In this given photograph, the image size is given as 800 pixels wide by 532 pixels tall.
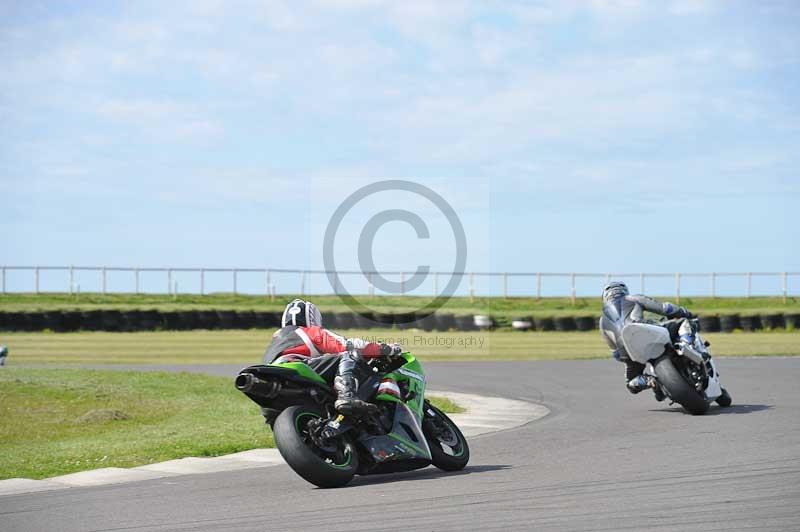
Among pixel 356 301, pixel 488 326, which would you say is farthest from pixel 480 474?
pixel 356 301

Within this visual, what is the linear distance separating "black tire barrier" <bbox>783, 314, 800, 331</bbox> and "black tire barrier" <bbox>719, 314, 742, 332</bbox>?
1757mm

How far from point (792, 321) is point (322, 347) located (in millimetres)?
32571

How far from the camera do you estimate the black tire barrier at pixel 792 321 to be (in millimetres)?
38312

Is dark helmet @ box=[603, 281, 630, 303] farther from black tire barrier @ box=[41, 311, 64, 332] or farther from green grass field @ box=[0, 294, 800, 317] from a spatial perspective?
green grass field @ box=[0, 294, 800, 317]

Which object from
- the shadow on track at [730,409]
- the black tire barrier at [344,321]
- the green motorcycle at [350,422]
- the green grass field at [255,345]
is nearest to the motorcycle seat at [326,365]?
the green motorcycle at [350,422]

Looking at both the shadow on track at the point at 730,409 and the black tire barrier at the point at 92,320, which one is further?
the black tire barrier at the point at 92,320

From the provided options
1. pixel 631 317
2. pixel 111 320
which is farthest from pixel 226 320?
pixel 631 317

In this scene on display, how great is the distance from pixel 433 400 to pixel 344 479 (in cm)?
795

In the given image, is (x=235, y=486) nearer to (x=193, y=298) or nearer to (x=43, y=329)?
(x=43, y=329)

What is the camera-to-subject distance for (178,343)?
34.4 m

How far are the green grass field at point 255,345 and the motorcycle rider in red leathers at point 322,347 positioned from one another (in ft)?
59.9

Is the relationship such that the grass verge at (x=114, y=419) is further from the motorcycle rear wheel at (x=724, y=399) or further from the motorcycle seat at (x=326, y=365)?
the motorcycle rear wheel at (x=724, y=399)

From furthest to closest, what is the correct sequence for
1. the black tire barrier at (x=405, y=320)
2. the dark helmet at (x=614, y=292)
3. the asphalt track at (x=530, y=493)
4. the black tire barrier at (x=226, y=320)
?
the black tire barrier at (x=226, y=320) → the black tire barrier at (x=405, y=320) → the dark helmet at (x=614, y=292) → the asphalt track at (x=530, y=493)

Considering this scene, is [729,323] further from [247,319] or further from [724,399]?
[724,399]
